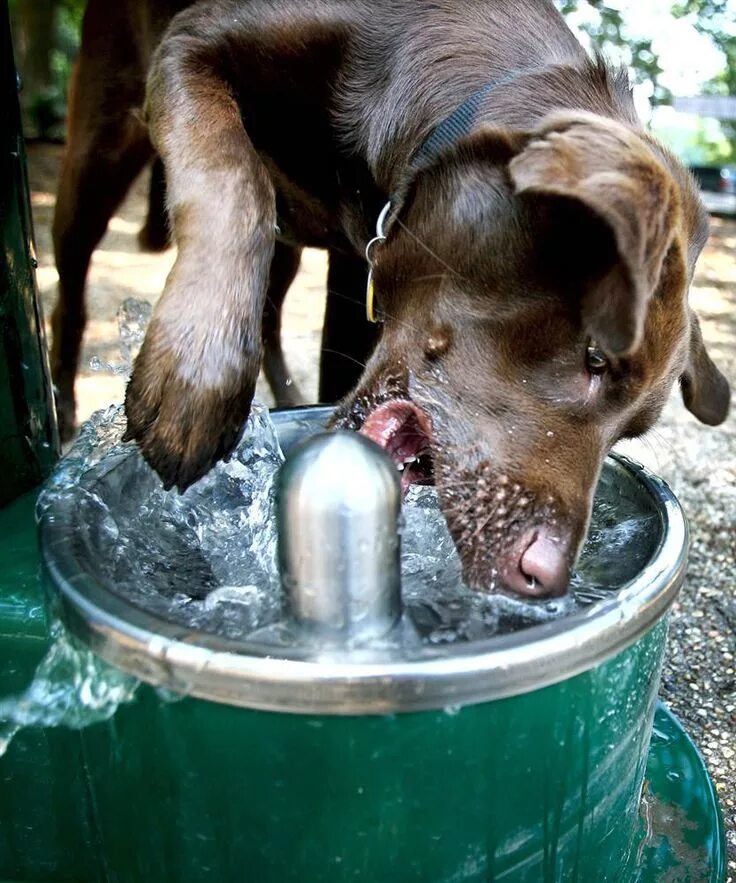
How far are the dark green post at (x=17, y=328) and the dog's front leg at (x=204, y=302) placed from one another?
327 mm

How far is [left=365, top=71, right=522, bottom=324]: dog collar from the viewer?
192 cm

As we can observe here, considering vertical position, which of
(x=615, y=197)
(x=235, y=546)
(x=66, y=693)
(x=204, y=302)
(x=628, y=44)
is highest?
(x=615, y=197)

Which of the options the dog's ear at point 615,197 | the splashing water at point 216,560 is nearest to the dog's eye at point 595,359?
the dog's ear at point 615,197

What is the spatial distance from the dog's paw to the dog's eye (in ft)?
1.90

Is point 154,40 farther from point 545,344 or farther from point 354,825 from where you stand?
point 354,825

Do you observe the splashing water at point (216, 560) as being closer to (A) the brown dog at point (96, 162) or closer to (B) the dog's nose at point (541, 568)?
(B) the dog's nose at point (541, 568)

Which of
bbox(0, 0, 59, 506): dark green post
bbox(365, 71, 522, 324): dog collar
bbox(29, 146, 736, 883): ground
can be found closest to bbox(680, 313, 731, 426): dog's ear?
bbox(29, 146, 736, 883): ground

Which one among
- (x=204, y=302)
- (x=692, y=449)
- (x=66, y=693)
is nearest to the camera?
(x=66, y=693)

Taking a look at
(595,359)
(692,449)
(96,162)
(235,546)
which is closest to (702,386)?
(595,359)

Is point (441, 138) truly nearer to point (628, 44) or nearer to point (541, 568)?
point (541, 568)

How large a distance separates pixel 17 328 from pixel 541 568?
1.20 meters

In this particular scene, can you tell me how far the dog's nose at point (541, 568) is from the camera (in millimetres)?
1526

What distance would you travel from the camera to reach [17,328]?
210cm

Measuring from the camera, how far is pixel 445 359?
181 centimetres
